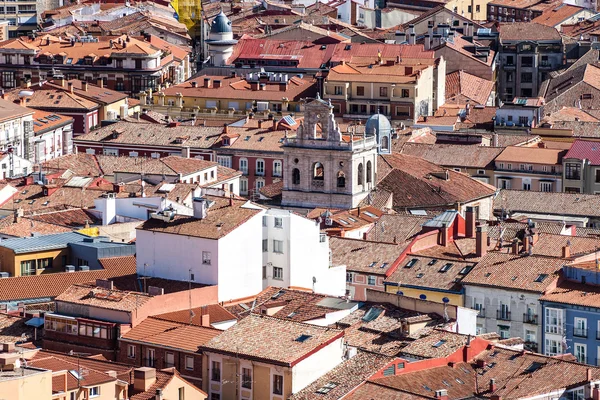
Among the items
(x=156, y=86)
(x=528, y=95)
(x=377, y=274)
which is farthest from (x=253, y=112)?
(x=377, y=274)

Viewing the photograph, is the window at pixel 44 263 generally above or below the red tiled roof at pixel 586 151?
below

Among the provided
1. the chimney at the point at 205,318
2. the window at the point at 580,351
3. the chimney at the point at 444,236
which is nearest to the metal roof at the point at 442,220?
the chimney at the point at 444,236

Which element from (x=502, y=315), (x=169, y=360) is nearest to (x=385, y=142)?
(x=502, y=315)

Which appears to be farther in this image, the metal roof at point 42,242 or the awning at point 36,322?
the metal roof at point 42,242

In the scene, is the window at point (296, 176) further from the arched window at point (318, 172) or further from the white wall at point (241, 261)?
the white wall at point (241, 261)

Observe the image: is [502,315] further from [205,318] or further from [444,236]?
[205,318]

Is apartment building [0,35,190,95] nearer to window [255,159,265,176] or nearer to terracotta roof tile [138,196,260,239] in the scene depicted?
window [255,159,265,176]
